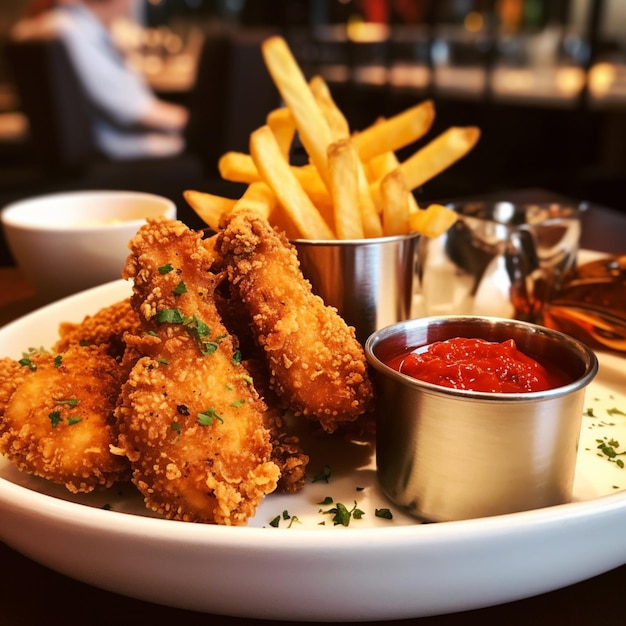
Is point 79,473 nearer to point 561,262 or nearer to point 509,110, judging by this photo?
point 561,262

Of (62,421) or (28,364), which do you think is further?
(28,364)

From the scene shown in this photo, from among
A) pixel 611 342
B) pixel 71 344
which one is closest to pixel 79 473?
pixel 71 344

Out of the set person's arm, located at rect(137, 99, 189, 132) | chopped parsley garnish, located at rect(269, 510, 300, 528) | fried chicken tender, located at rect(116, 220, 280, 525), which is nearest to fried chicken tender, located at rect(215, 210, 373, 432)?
fried chicken tender, located at rect(116, 220, 280, 525)

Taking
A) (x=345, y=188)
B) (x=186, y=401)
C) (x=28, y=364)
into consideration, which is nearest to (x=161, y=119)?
(x=345, y=188)

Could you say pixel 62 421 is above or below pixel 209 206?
below

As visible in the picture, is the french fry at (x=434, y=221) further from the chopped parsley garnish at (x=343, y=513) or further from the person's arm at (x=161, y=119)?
the person's arm at (x=161, y=119)

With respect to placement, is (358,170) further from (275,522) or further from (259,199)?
(275,522)
